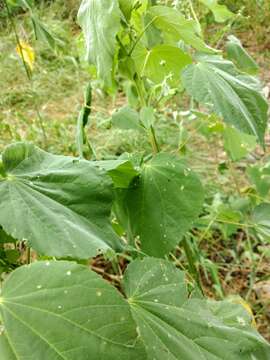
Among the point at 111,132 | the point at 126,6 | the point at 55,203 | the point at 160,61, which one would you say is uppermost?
the point at 126,6

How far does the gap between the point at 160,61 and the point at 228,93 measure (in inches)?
7.0

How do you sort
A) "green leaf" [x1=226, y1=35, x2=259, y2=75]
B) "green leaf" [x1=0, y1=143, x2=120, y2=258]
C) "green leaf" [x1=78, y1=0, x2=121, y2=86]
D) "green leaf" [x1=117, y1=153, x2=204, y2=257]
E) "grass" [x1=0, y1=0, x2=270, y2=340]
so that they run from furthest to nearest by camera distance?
"grass" [x1=0, y1=0, x2=270, y2=340]
"green leaf" [x1=226, y1=35, x2=259, y2=75]
"green leaf" [x1=117, y1=153, x2=204, y2=257]
"green leaf" [x1=78, y1=0, x2=121, y2=86]
"green leaf" [x1=0, y1=143, x2=120, y2=258]

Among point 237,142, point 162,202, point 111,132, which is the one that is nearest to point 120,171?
point 162,202

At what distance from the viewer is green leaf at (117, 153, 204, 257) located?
986 millimetres

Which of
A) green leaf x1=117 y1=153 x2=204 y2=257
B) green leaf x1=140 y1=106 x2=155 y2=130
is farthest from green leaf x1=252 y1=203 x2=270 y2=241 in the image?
green leaf x1=140 y1=106 x2=155 y2=130

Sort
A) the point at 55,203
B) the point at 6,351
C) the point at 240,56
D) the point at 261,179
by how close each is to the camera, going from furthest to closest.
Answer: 1. the point at 261,179
2. the point at 240,56
3. the point at 55,203
4. the point at 6,351

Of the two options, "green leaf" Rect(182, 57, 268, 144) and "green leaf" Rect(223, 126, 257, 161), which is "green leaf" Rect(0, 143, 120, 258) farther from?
"green leaf" Rect(223, 126, 257, 161)

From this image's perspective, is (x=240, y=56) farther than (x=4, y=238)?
Yes

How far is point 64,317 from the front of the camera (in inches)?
22.8

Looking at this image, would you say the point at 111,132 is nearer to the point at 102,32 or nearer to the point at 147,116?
the point at 147,116

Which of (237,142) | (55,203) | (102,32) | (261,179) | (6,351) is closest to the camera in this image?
(6,351)

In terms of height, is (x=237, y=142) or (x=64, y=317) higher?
(x=64, y=317)

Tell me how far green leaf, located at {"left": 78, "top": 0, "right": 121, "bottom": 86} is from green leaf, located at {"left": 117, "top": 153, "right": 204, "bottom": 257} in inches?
7.4

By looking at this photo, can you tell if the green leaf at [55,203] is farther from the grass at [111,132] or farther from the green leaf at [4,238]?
the grass at [111,132]
